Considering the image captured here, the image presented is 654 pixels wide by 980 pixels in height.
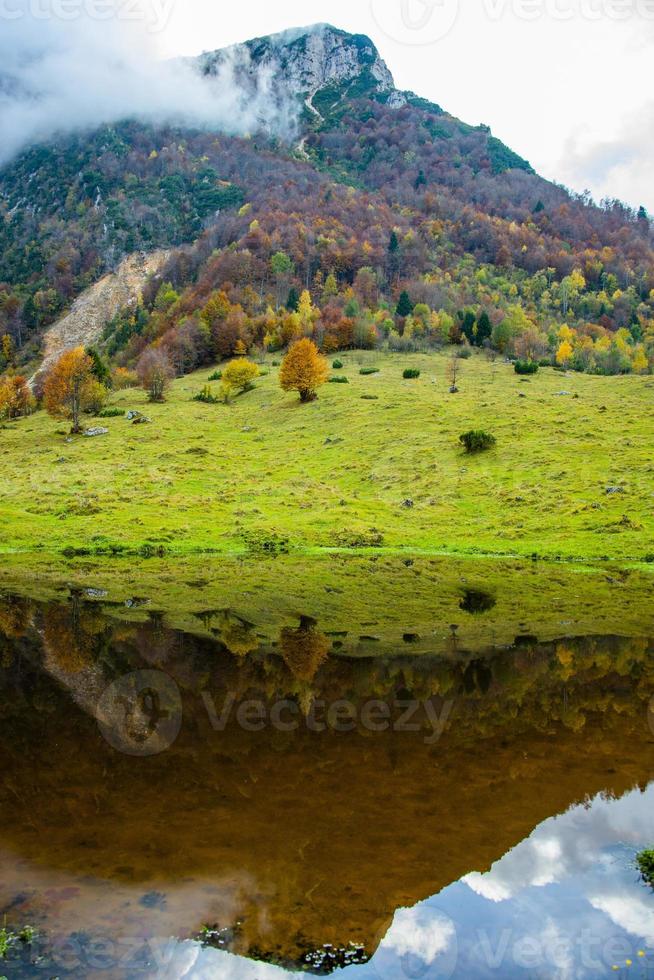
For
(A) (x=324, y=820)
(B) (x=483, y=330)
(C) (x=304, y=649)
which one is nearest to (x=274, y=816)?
(A) (x=324, y=820)

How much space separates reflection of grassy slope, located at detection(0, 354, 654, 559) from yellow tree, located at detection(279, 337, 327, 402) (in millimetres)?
2507

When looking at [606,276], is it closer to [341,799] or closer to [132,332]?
[132,332]

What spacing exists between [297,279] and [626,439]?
11986cm

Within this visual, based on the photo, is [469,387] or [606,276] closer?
[469,387]

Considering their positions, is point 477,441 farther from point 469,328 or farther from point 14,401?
point 469,328

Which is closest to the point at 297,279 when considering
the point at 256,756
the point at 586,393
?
the point at 586,393

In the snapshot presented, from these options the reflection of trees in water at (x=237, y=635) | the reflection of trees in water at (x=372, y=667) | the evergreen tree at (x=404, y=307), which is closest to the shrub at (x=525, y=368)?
the evergreen tree at (x=404, y=307)

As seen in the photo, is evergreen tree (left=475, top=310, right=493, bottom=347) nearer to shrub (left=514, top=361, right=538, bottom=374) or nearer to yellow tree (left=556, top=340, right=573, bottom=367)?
yellow tree (left=556, top=340, right=573, bottom=367)

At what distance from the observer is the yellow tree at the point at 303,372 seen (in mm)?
84688

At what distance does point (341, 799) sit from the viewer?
10547mm

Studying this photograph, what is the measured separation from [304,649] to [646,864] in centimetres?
1266

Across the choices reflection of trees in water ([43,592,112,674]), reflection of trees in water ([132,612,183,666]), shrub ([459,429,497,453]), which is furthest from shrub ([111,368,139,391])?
reflection of trees in water ([132,612,183,666])

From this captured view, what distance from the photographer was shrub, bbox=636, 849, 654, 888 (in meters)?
8.69

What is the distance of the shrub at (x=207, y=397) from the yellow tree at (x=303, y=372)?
487 inches
